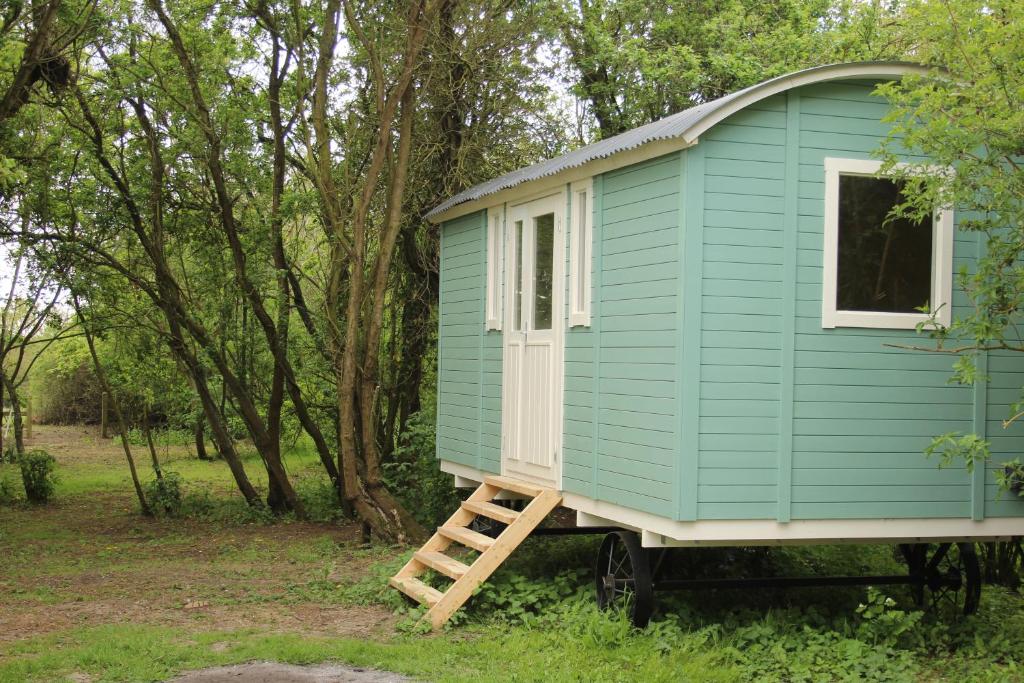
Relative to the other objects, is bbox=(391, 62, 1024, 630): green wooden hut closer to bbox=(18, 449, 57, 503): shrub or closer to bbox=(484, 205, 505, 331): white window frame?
bbox=(484, 205, 505, 331): white window frame

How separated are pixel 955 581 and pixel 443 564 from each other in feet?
13.5

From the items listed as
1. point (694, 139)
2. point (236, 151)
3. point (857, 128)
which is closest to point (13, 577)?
point (236, 151)

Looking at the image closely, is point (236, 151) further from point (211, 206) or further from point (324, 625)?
point (324, 625)

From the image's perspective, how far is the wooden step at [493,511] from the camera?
27.8 ft

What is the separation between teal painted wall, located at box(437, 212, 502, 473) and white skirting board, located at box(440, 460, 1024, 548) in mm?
2390

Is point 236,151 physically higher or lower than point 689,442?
higher

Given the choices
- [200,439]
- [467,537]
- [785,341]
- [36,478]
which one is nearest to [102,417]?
[200,439]

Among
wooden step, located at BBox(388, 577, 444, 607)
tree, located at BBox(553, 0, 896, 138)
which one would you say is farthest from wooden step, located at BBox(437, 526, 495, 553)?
tree, located at BBox(553, 0, 896, 138)

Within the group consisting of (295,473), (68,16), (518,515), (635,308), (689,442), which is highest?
(68,16)

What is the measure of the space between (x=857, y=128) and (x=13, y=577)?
8357 millimetres

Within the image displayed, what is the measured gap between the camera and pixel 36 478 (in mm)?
16359

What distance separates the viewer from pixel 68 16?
36.3 feet

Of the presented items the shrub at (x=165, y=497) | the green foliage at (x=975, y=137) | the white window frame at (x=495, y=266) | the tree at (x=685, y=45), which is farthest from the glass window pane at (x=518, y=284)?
the shrub at (x=165, y=497)

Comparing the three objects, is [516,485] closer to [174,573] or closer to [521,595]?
[521,595]
